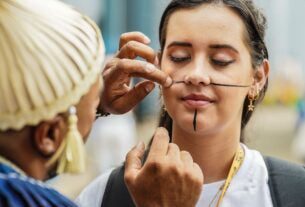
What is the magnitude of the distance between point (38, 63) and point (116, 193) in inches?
34.3

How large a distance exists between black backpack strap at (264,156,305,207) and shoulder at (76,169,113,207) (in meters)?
0.56

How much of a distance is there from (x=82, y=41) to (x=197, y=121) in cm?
76

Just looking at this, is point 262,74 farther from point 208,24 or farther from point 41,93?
point 41,93

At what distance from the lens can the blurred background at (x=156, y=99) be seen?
299 inches

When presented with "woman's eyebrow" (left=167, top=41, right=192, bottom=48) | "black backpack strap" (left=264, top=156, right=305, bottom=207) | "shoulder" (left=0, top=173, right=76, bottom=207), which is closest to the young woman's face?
"woman's eyebrow" (left=167, top=41, right=192, bottom=48)

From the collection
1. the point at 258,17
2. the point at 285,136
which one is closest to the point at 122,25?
the point at 285,136

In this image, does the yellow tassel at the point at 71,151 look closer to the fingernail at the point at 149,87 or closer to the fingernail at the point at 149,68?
the fingernail at the point at 149,68

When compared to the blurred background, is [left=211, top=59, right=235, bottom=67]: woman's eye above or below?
above

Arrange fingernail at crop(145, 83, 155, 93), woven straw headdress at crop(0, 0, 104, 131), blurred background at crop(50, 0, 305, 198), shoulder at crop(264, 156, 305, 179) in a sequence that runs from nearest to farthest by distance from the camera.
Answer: woven straw headdress at crop(0, 0, 104, 131), shoulder at crop(264, 156, 305, 179), fingernail at crop(145, 83, 155, 93), blurred background at crop(50, 0, 305, 198)

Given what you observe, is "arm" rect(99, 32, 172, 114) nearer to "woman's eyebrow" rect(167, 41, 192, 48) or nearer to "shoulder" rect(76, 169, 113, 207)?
"woman's eyebrow" rect(167, 41, 192, 48)

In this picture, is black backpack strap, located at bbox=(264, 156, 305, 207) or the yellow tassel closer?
the yellow tassel

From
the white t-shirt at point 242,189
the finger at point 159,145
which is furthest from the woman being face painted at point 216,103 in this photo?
Answer: the finger at point 159,145

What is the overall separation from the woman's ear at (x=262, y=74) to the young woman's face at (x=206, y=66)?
118mm

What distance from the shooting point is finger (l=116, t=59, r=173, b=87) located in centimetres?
240
